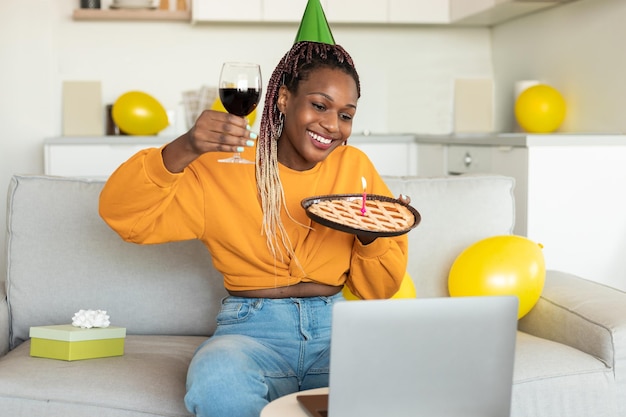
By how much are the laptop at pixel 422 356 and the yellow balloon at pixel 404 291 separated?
88 cm

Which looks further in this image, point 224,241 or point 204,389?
point 224,241

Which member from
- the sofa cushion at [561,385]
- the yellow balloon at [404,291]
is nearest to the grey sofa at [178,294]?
the sofa cushion at [561,385]

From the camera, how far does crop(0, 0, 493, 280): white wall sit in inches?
194

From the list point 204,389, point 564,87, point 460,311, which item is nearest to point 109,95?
point 564,87

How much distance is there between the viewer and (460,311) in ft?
4.69

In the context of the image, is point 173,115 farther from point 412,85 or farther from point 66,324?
point 66,324

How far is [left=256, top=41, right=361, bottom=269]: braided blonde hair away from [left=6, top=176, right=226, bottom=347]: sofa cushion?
472 mm

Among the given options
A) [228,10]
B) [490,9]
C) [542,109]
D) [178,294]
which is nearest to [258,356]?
[178,294]

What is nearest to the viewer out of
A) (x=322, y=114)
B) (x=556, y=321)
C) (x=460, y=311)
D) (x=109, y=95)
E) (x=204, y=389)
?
(x=460, y=311)

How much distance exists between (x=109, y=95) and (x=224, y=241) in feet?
10.4

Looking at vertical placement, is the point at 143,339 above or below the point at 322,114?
below

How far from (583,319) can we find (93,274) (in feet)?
4.30

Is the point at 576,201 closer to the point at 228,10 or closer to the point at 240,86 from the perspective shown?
the point at 240,86

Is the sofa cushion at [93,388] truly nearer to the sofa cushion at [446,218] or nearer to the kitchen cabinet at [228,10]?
the sofa cushion at [446,218]
